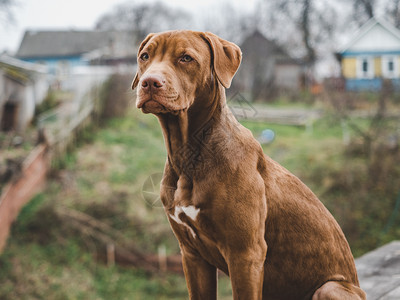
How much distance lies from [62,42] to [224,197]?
116 feet

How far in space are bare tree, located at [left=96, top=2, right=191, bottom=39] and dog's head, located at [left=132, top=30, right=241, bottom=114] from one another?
2723cm

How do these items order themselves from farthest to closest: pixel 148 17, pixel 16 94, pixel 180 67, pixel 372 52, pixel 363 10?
pixel 148 17 → pixel 363 10 → pixel 372 52 → pixel 16 94 → pixel 180 67

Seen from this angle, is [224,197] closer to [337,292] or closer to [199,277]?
[199,277]

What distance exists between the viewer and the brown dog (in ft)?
6.03

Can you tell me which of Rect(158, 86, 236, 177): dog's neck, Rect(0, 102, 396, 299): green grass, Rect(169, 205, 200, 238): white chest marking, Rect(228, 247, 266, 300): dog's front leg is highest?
Rect(158, 86, 236, 177): dog's neck

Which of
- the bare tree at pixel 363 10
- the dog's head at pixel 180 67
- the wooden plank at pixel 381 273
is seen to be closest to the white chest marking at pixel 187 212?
the dog's head at pixel 180 67

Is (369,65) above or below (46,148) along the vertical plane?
above

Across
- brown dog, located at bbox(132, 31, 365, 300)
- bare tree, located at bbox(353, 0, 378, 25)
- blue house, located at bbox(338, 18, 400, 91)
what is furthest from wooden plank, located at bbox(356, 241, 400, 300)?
bare tree, located at bbox(353, 0, 378, 25)

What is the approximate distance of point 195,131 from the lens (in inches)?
78.4

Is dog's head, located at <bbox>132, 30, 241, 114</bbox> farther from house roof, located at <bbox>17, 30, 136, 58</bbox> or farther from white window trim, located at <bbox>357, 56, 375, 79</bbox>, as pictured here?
house roof, located at <bbox>17, 30, 136, 58</bbox>

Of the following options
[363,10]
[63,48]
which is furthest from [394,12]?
[63,48]

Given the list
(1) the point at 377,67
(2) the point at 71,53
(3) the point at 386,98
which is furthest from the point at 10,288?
(2) the point at 71,53

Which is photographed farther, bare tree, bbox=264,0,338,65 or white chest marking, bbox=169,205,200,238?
bare tree, bbox=264,0,338,65

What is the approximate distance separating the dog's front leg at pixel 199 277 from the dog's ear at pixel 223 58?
99 centimetres
